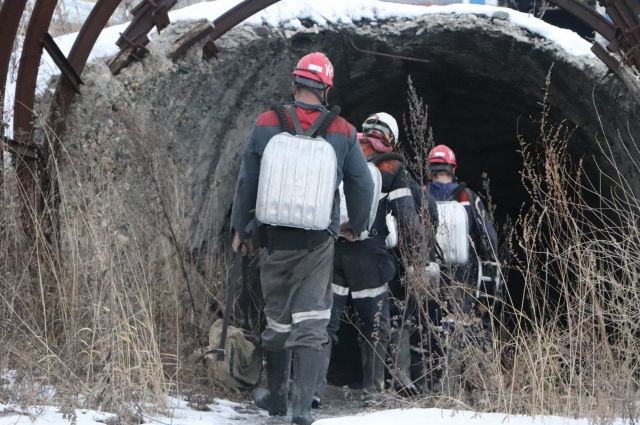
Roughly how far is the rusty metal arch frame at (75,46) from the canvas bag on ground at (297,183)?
144 cm

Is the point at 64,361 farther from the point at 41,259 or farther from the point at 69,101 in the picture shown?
the point at 69,101

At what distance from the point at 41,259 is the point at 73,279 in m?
0.49

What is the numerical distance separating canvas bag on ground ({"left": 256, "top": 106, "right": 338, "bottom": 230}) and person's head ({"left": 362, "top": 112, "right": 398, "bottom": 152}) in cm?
181

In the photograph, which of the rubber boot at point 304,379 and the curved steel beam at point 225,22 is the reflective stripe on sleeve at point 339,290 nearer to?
the rubber boot at point 304,379

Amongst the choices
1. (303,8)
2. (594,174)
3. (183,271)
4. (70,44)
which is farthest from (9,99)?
(594,174)

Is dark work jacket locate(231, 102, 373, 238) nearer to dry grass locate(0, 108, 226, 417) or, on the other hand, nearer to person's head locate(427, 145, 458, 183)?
dry grass locate(0, 108, 226, 417)

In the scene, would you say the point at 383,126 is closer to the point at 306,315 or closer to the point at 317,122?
the point at 317,122

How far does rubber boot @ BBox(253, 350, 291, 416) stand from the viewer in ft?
19.6

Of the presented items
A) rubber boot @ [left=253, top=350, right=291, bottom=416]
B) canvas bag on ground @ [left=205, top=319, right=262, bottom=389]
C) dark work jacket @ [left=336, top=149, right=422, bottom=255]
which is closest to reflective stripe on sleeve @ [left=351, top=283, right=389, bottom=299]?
dark work jacket @ [left=336, top=149, right=422, bottom=255]

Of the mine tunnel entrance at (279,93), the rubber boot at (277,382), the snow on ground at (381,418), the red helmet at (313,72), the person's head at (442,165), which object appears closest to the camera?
the snow on ground at (381,418)

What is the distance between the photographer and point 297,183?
215 inches

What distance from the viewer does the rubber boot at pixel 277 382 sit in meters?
5.98

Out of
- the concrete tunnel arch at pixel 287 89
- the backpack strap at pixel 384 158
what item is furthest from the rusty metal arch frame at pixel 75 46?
the backpack strap at pixel 384 158

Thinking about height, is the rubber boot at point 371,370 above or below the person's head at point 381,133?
below
